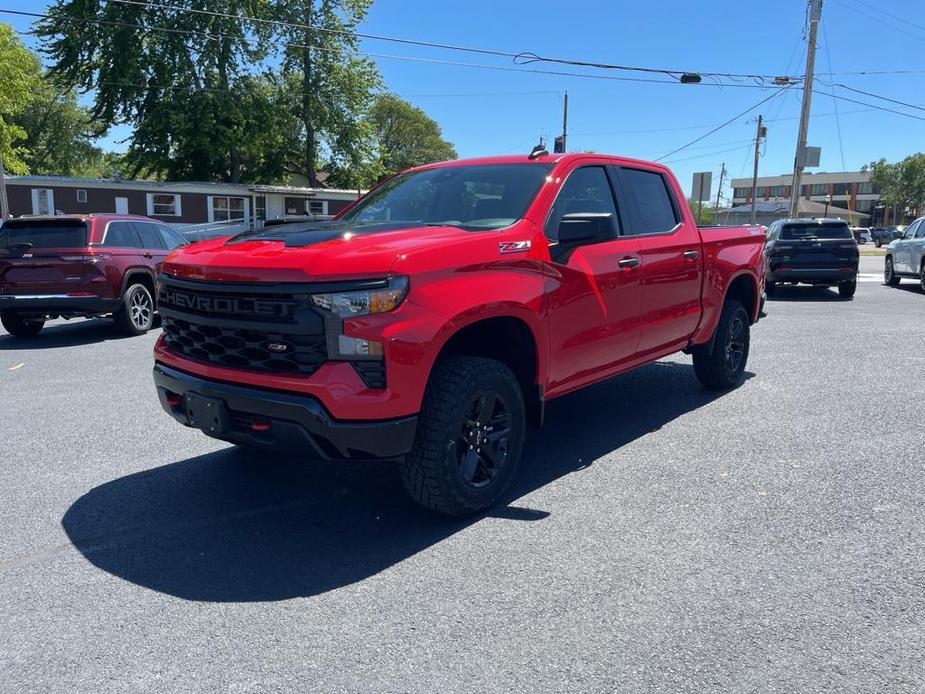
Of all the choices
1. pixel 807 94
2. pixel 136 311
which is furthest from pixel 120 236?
pixel 807 94

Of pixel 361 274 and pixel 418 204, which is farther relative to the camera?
pixel 418 204

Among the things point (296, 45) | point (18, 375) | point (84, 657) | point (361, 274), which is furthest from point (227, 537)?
point (296, 45)

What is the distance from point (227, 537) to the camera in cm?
369

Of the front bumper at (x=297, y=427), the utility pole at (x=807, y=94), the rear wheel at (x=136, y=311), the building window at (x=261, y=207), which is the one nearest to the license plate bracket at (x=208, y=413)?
the front bumper at (x=297, y=427)

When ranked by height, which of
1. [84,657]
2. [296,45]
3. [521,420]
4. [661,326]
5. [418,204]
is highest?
[296,45]

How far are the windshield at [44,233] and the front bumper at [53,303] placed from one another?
0.70 m

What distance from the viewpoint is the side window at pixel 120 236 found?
10180 millimetres

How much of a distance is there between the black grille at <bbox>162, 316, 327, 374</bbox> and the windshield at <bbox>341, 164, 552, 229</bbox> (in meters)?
1.25

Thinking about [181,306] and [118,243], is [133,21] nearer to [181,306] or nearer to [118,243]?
[118,243]

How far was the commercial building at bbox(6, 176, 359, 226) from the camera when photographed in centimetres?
3422

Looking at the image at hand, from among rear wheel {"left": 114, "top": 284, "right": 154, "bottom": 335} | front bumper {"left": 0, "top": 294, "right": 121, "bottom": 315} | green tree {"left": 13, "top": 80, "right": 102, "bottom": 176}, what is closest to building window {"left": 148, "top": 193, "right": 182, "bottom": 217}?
green tree {"left": 13, "top": 80, "right": 102, "bottom": 176}

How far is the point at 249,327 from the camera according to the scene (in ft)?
11.5

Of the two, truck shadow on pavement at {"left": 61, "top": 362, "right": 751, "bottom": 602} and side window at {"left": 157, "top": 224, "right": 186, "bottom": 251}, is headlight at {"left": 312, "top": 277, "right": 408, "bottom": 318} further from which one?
side window at {"left": 157, "top": 224, "right": 186, "bottom": 251}

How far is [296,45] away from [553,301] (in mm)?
40246
